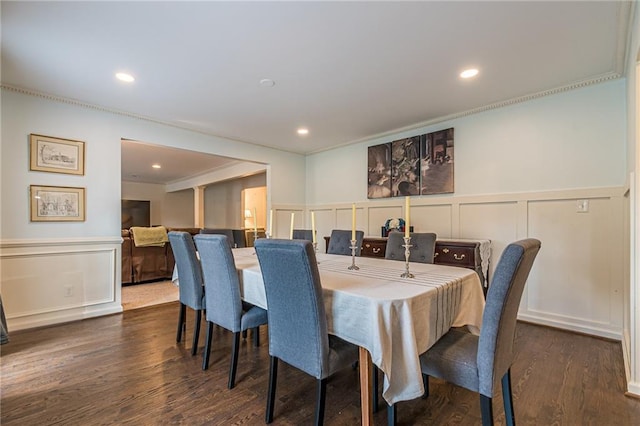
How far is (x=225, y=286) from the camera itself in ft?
6.57

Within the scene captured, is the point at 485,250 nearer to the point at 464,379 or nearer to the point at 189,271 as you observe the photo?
the point at 464,379

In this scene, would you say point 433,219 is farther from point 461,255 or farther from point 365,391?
point 365,391

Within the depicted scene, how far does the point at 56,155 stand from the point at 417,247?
3836 millimetres

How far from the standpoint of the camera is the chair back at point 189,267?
231 centimetres

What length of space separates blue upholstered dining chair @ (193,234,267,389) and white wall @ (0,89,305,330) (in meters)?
2.11

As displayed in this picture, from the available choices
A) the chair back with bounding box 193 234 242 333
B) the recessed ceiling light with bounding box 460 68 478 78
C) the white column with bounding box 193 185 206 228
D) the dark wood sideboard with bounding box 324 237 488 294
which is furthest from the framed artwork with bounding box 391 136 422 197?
the white column with bounding box 193 185 206 228

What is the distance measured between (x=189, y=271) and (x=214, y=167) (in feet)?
16.8

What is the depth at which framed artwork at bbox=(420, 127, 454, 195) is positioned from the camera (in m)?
3.73

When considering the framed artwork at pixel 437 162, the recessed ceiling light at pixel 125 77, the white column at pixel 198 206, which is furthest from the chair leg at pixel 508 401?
the white column at pixel 198 206

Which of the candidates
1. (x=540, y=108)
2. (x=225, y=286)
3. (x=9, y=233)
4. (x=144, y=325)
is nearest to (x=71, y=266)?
(x=9, y=233)

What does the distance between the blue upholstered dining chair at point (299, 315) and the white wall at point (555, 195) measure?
8.69 ft

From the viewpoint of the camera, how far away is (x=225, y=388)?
1928 millimetres

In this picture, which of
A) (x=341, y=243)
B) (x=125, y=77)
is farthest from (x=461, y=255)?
(x=125, y=77)

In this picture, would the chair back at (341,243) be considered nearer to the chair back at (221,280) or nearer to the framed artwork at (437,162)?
the chair back at (221,280)
